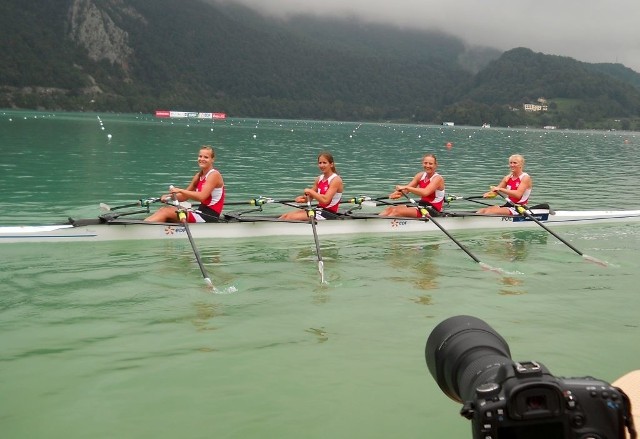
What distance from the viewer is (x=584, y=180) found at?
89.6ft

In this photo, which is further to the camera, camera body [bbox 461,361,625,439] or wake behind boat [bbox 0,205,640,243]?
wake behind boat [bbox 0,205,640,243]

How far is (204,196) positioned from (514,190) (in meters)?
6.78

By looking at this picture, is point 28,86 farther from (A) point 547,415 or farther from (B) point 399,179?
(A) point 547,415

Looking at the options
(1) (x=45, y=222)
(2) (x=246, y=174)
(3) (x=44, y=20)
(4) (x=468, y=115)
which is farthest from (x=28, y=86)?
(1) (x=45, y=222)

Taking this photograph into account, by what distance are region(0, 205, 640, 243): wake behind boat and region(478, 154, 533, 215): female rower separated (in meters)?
0.19

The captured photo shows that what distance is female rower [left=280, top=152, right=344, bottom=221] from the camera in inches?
476

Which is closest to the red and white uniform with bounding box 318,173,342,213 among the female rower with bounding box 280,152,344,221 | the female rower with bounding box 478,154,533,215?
the female rower with bounding box 280,152,344,221

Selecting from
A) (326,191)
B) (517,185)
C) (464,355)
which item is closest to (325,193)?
(326,191)

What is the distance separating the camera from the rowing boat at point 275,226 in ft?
34.7

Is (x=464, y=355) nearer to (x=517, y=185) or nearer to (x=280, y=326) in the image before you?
(x=280, y=326)

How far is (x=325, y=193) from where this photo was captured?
12406mm

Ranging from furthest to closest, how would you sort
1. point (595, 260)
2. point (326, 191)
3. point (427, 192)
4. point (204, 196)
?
1. point (427, 192)
2. point (326, 191)
3. point (204, 196)
4. point (595, 260)

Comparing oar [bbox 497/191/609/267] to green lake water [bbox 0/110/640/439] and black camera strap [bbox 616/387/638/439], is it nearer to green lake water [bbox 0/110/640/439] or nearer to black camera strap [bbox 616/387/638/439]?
green lake water [bbox 0/110/640/439]

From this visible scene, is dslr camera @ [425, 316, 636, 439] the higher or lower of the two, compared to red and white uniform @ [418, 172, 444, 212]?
higher
